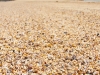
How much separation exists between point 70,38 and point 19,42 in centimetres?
217

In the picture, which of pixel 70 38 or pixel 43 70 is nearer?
pixel 43 70

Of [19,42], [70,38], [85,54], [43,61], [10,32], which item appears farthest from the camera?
[10,32]

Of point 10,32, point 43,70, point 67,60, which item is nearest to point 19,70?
point 43,70

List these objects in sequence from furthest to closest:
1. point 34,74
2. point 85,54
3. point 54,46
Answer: point 54,46
point 85,54
point 34,74

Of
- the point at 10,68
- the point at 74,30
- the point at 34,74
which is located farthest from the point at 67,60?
the point at 74,30

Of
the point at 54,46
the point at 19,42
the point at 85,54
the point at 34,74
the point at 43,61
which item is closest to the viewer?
the point at 34,74

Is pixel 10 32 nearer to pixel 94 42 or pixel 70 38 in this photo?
pixel 70 38

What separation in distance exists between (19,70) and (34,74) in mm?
484

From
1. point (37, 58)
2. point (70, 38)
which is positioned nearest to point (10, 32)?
point (70, 38)

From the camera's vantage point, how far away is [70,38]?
856 cm

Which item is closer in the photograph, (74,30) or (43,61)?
(43,61)

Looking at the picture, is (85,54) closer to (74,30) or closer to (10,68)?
(10,68)

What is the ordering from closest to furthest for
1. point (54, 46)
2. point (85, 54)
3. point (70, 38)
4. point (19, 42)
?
point (85, 54) < point (54, 46) < point (19, 42) < point (70, 38)

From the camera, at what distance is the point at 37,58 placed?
6359 mm
